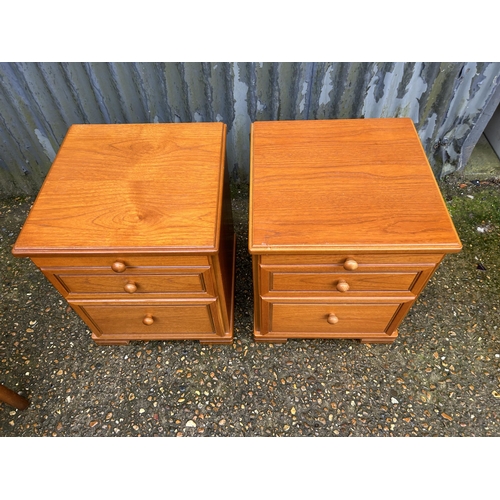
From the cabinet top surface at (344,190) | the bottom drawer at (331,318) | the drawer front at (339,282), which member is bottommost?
the bottom drawer at (331,318)

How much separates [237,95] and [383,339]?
143 centimetres

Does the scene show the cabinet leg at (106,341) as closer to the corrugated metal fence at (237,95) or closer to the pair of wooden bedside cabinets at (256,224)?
the pair of wooden bedside cabinets at (256,224)

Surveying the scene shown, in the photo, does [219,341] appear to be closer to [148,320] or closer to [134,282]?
[148,320]

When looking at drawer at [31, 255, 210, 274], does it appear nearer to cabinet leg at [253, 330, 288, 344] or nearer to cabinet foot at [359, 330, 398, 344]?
cabinet leg at [253, 330, 288, 344]

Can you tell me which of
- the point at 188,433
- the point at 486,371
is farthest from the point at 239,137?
the point at 486,371

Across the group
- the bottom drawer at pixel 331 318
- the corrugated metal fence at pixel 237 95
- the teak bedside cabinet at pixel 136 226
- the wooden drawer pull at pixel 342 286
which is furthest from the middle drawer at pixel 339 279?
the corrugated metal fence at pixel 237 95

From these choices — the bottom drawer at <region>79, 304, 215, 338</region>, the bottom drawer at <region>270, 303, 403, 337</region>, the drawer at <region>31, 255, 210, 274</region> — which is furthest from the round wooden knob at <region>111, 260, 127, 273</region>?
the bottom drawer at <region>270, 303, 403, 337</region>

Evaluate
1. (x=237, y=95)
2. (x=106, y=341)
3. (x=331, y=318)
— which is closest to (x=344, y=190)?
(x=331, y=318)

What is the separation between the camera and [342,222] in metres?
1.20

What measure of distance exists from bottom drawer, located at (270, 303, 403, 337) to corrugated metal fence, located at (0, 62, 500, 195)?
3.61 ft

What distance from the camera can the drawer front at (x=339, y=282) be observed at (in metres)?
1.28

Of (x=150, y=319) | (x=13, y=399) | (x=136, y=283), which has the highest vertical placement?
(x=136, y=283)

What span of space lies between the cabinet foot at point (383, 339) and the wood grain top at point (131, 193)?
38.1 inches

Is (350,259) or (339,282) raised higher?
(350,259)
